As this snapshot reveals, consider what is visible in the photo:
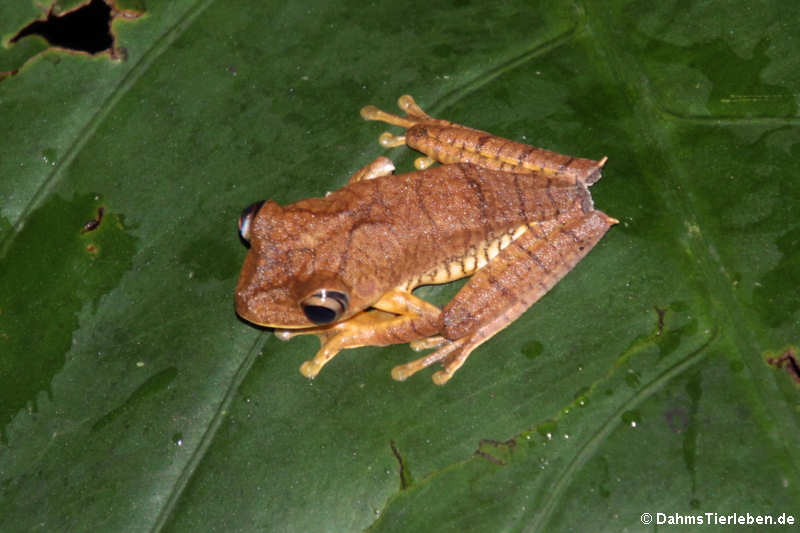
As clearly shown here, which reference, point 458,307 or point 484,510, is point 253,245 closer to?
point 458,307

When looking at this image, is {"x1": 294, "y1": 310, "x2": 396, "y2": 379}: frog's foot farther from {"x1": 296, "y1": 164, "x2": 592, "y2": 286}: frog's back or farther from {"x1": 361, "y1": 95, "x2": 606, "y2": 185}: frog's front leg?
{"x1": 361, "y1": 95, "x2": 606, "y2": 185}: frog's front leg

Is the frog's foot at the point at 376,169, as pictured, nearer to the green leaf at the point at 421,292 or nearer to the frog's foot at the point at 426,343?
the green leaf at the point at 421,292

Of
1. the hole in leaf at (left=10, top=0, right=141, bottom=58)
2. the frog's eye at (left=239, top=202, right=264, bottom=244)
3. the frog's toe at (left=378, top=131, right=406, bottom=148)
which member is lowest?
the frog's toe at (left=378, top=131, right=406, bottom=148)

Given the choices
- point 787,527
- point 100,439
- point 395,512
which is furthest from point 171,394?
point 787,527

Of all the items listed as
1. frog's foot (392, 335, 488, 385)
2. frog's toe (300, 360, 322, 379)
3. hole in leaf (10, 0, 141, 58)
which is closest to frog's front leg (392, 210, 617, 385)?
frog's foot (392, 335, 488, 385)

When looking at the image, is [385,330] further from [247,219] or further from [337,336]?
[247,219]

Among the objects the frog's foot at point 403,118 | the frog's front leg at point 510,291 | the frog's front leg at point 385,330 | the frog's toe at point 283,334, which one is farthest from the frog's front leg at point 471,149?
the frog's toe at point 283,334
